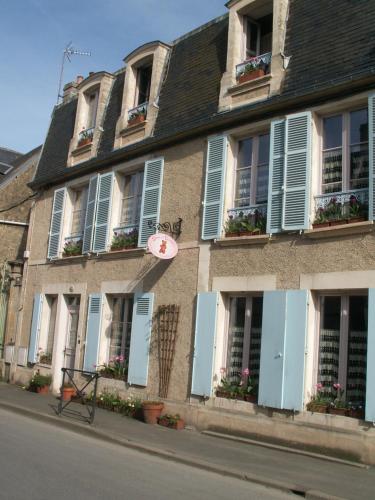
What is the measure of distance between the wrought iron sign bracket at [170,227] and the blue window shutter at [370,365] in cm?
425

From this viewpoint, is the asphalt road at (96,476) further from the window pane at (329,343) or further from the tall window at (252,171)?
the tall window at (252,171)

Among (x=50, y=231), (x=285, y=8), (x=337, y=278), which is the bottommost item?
(x=337, y=278)

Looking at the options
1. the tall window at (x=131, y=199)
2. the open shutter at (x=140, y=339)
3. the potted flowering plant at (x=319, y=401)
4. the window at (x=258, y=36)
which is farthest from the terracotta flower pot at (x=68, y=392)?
the window at (x=258, y=36)

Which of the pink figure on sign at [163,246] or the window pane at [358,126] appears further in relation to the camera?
the pink figure on sign at [163,246]

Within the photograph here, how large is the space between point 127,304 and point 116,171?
3.02 m

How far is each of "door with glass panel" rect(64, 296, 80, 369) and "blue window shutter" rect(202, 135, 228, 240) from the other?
492 centimetres

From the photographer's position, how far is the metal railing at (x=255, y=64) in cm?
995

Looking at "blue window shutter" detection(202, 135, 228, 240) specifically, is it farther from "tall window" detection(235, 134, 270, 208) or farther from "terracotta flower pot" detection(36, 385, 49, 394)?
"terracotta flower pot" detection(36, 385, 49, 394)

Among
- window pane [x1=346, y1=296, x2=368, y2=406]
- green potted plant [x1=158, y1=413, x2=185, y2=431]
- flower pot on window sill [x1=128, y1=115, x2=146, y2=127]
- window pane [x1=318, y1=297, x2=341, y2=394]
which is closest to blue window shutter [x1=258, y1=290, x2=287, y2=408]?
window pane [x1=318, y1=297, x2=341, y2=394]

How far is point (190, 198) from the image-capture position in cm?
1077

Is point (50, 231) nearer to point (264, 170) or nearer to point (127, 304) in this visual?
point (127, 304)

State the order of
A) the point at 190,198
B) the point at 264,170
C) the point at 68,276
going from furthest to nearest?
the point at 68,276 < the point at 190,198 < the point at 264,170

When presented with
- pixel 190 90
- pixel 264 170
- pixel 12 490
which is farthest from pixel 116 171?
pixel 12 490

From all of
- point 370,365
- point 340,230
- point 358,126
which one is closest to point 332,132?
point 358,126
